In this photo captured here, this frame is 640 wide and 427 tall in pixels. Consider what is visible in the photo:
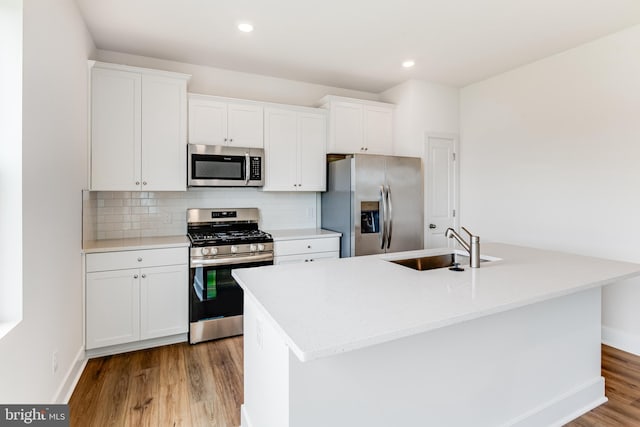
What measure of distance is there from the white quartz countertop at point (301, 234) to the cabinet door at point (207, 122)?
1.12 m

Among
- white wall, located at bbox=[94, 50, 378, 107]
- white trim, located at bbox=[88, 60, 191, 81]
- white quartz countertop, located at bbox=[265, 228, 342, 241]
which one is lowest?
white quartz countertop, located at bbox=[265, 228, 342, 241]

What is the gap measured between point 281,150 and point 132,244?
1.74 meters

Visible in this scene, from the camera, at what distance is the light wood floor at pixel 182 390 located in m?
2.01

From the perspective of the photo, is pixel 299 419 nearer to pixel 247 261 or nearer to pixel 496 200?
pixel 247 261

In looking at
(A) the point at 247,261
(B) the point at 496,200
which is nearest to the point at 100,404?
(A) the point at 247,261

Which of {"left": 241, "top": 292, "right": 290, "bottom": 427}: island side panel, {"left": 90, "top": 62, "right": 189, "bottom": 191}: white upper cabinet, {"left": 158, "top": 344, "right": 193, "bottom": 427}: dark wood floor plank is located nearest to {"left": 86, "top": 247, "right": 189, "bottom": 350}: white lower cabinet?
{"left": 158, "top": 344, "right": 193, "bottom": 427}: dark wood floor plank

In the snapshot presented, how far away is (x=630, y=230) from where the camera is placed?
112 inches

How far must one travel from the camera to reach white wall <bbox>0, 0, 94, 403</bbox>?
1.59 meters

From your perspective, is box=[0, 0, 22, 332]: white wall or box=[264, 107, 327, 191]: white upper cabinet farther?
box=[264, 107, 327, 191]: white upper cabinet

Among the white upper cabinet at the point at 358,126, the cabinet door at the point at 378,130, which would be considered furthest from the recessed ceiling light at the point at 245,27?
the cabinet door at the point at 378,130

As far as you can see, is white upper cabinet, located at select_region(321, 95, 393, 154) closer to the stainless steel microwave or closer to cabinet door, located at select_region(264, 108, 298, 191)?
cabinet door, located at select_region(264, 108, 298, 191)

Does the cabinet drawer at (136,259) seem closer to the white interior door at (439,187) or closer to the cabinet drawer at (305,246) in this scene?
the cabinet drawer at (305,246)

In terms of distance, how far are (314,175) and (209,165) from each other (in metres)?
1.19

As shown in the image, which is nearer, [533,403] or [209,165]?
[533,403]
